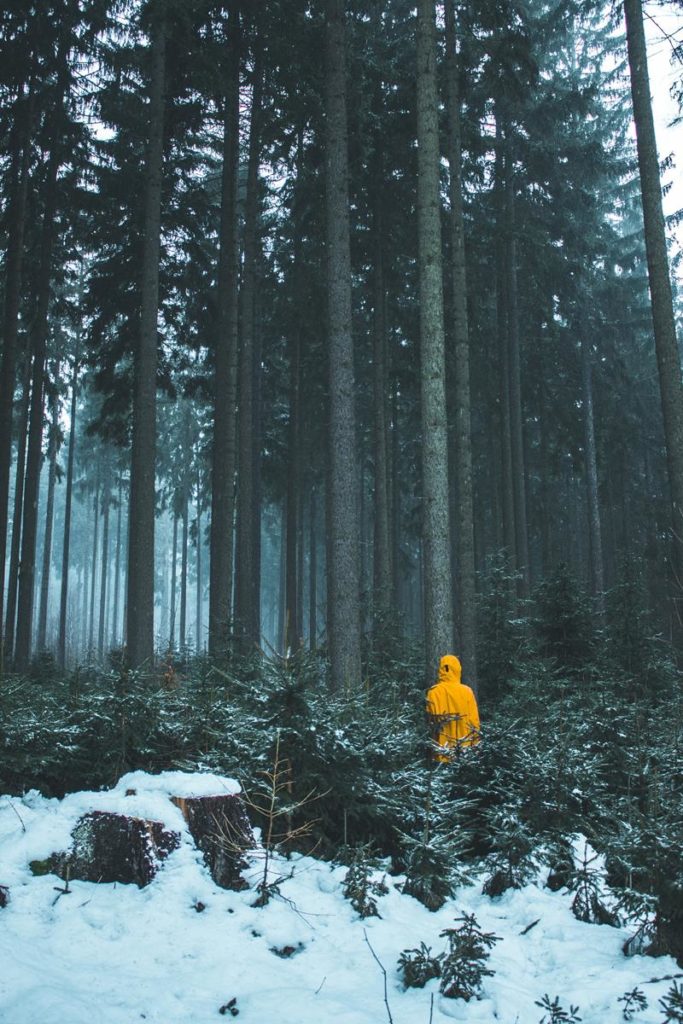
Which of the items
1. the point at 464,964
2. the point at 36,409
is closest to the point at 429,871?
the point at 464,964

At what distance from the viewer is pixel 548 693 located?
1236cm

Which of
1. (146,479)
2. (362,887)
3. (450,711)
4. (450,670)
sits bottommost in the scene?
(362,887)

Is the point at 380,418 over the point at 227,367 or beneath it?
beneath

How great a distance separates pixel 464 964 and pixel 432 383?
7757 millimetres

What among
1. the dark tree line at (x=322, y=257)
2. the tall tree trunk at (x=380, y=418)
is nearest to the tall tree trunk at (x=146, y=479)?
the dark tree line at (x=322, y=257)

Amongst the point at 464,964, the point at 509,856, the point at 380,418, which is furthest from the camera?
the point at 380,418

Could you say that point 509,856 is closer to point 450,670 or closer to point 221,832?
point 221,832

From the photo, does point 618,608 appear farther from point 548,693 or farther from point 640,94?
point 640,94

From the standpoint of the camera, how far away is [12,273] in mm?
15625

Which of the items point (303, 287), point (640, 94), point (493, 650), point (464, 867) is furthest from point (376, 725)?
point (303, 287)

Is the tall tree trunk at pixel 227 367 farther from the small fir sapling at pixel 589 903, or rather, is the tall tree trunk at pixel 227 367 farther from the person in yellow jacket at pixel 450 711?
the small fir sapling at pixel 589 903

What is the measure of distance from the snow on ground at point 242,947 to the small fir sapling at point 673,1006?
0.08 m

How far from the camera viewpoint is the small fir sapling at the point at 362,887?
507 centimetres

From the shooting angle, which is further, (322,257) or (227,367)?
(322,257)
